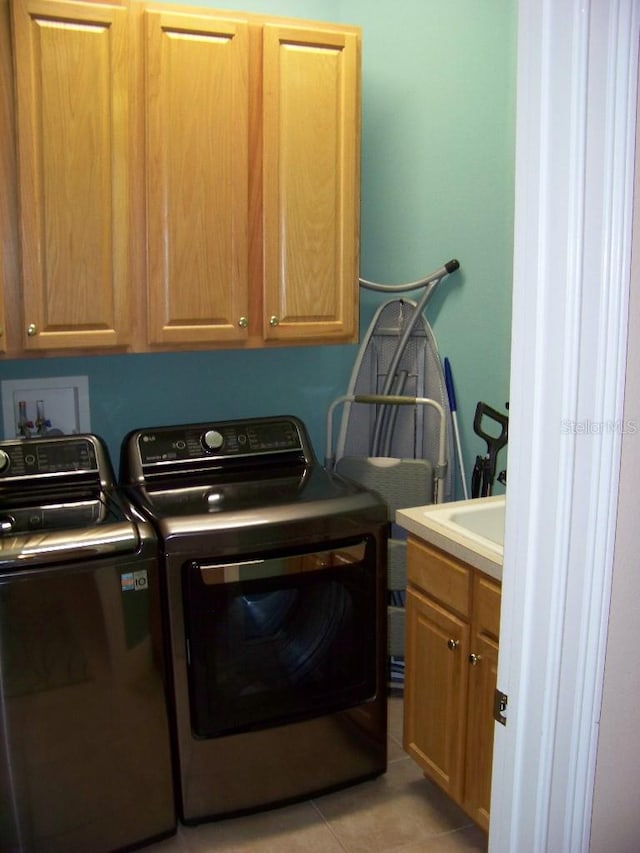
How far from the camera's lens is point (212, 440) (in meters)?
2.56

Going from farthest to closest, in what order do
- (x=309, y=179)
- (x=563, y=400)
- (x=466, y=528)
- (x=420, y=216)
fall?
(x=420, y=216), (x=309, y=179), (x=466, y=528), (x=563, y=400)

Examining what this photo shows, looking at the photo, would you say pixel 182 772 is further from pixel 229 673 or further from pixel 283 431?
pixel 283 431

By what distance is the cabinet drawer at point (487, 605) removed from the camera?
76.6 inches

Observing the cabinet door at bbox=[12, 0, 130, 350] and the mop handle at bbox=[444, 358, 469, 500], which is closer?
the cabinet door at bbox=[12, 0, 130, 350]

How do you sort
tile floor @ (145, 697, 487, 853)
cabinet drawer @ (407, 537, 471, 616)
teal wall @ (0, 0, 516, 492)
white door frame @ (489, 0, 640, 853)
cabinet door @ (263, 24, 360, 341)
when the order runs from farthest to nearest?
teal wall @ (0, 0, 516, 492)
cabinet door @ (263, 24, 360, 341)
tile floor @ (145, 697, 487, 853)
cabinet drawer @ (407, 537, 471, 616)
white door frame @ (489, 0, 640, 853)

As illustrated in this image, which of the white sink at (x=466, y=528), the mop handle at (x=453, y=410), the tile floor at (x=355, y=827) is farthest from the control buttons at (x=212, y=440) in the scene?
the tile floor at (x=355, y=827)

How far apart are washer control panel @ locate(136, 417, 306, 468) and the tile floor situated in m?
1.02

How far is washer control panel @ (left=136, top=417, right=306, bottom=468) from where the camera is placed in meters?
2.50

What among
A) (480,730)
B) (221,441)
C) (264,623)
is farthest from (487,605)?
(221,441)

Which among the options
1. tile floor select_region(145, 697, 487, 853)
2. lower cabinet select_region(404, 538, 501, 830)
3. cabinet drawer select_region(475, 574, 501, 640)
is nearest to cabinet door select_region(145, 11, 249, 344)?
lower cabinet select_region(404, 538, 501, 830)

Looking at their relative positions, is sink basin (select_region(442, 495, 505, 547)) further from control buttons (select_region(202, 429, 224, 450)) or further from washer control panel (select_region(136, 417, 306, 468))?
control buttons (select_region(202, 429, 224, 450))

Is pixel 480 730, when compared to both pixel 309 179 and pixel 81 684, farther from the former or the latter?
pixel 309 179

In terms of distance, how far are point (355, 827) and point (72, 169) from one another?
1922 mm

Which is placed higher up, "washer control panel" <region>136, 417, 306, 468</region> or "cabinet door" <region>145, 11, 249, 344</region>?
"cabinet door" <region>145, 11, 249, 344</region>
